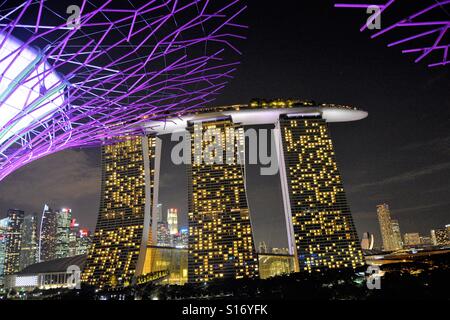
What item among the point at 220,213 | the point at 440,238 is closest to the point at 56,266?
the point at 220,213

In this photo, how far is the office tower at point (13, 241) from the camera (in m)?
163

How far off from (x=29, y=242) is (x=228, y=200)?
129 meters

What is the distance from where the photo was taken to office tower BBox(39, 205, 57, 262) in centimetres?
18149

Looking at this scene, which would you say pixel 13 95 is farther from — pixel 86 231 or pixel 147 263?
pixel 86 231

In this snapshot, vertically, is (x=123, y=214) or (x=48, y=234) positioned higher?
(x=48, y=234)

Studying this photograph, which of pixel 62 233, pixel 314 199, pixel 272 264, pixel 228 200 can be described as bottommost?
pixel 272 264

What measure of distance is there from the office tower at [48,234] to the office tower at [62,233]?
1.54m

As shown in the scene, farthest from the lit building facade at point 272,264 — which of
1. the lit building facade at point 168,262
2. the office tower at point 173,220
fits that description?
the office tower at point 173,220

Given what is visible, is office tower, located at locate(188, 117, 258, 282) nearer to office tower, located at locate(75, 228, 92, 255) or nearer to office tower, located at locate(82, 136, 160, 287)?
office tower, located at locate(82, 136, 160, 287)

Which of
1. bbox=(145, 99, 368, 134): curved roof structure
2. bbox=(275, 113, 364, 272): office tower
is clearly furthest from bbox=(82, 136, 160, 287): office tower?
bbox=(275, 113, 364, 272): office tower

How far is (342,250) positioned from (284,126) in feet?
119

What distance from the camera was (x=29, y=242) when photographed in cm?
17750

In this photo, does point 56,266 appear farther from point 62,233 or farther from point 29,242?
point 62,233
